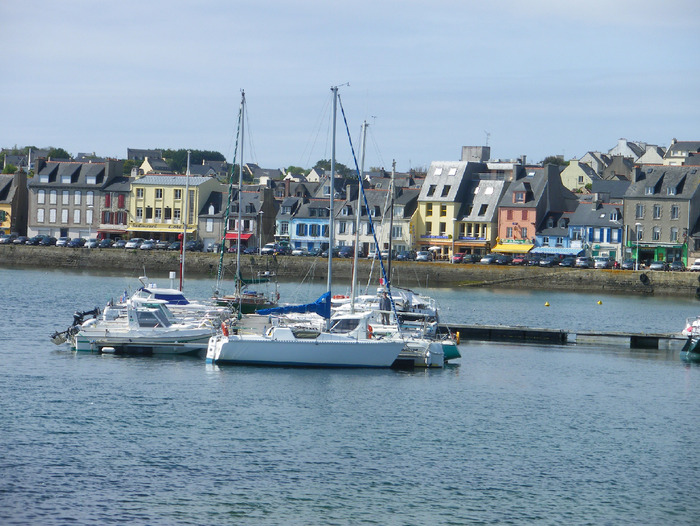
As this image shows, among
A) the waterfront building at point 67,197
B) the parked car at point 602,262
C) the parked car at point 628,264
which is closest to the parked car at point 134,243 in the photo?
the waterfront building at point 67,197

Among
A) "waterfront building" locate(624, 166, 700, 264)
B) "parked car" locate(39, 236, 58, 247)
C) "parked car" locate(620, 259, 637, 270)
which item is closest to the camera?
"parked car" locate(620, 259, 637, 270)

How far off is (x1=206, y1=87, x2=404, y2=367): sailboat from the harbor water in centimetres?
45

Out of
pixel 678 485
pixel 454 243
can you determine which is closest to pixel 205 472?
pixel 678 485

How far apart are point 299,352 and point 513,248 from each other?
2325 inches

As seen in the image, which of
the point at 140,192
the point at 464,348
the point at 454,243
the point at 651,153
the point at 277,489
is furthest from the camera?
the point at 651,153

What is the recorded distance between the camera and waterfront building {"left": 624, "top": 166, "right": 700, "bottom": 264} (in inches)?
3469

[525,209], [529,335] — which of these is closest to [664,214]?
[525,209]

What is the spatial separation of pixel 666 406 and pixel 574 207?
65.8 m

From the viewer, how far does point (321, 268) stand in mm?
89500

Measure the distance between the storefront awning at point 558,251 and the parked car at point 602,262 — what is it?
2007 mm

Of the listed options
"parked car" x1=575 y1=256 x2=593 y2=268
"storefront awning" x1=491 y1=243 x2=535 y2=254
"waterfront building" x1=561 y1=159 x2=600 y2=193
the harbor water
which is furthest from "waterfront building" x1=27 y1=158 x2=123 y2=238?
the harbor water

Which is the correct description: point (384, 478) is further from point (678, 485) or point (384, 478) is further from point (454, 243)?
point (454, 243)

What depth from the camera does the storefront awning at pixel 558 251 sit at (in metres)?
91.1

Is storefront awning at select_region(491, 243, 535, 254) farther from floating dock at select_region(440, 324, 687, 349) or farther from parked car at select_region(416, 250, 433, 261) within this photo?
floating dock at select_region(440, 324, 687, 349)
